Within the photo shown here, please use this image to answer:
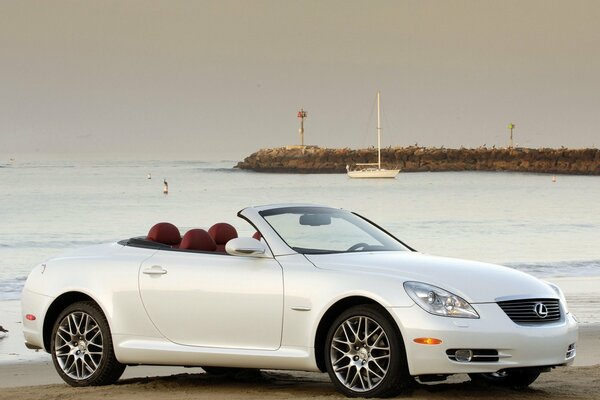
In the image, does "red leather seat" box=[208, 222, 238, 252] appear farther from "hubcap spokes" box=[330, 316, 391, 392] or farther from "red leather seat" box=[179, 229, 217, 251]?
"hubcap spokes" box=[330, 316, 391, 392]

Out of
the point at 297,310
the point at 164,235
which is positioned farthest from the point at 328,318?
the point at 164,235

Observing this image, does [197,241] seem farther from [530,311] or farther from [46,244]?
[46,244]

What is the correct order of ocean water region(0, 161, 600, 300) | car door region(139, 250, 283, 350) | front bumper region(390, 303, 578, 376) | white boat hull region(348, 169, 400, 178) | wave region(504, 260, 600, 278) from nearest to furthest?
front bumper region(390, 303, 578, 376)
car door region(139, 250, 283, 350)
wave region(504, 260, 600, 278)
ocean water region(0, 161, 600, 300)
white boat hull region(348, 169, 400, 178)

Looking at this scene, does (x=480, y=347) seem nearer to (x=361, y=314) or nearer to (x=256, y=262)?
(x=361, y=314)

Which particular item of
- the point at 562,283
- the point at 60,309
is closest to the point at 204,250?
the point at 60,309

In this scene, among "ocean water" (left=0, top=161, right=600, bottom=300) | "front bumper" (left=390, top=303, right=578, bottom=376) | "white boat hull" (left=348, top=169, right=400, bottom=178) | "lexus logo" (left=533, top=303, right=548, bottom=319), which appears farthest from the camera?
"white boat hull" (left=348, top=169, right=400, bottom=178)

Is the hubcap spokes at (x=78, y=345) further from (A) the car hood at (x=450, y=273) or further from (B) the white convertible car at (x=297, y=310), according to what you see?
(A) the car hood at (x=450, y=273)

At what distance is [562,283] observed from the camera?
2511cm

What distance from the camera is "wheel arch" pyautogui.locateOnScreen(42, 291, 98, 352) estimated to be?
10.3m

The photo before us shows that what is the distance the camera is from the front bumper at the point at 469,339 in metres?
8.48

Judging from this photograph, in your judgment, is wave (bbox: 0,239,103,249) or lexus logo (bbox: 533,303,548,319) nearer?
lexus logo (bbox: 533,303,548,319)

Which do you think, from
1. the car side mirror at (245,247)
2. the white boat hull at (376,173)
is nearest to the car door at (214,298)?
the car side mirror at (245,247)

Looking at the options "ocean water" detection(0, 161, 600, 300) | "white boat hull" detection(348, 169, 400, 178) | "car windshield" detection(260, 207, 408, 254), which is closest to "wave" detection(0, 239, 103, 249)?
"ocean water" detection(0, 161, 600, 300)

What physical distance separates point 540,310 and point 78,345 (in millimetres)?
3705
